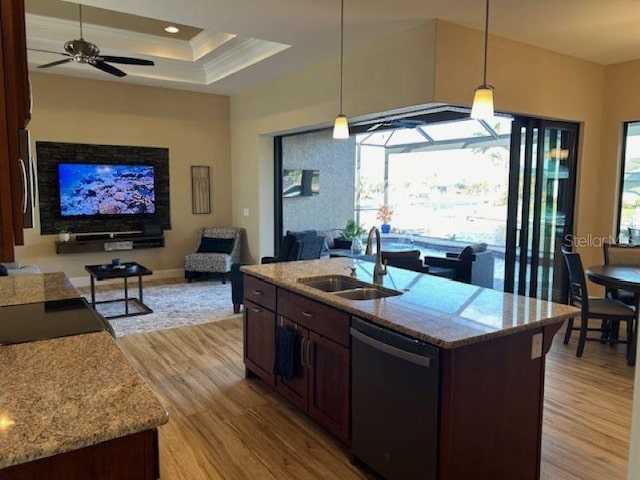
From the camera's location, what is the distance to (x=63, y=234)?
6957 millimetres

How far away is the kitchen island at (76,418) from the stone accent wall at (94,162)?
20.3ft

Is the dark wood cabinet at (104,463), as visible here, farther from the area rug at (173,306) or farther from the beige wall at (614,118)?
the beige wall at (614,118)

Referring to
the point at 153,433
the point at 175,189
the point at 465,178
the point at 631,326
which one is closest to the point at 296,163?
the point at 175,189

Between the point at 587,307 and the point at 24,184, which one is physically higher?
the point at 24,184

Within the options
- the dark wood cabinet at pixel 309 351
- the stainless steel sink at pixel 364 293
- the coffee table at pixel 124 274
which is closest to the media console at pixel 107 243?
the coffee table at pixel 124 274

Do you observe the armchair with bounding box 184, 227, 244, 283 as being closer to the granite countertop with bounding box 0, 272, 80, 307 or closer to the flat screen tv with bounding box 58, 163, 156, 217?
the flat screen tv with bounding box 58, 163, 156, 217

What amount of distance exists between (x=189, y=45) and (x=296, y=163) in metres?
2.71

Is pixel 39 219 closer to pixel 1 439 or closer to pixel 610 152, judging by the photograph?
pixel 1 439

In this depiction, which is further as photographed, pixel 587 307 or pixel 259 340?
pixel 587 307

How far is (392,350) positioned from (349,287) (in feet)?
3.63

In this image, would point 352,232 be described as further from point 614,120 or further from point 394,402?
point 394,402

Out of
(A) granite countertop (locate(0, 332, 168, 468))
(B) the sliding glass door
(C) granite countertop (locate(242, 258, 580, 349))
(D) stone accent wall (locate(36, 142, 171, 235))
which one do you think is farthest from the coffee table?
(B) the sliding glass door

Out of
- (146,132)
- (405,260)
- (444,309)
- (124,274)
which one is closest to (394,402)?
(444,309)

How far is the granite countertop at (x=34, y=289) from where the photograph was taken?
2410 millimetres
